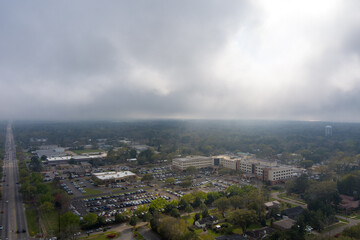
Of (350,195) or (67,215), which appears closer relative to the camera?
(67,215)

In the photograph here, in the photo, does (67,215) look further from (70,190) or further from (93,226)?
(70,190)

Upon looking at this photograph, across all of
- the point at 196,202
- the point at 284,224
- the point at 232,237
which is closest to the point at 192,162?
the point at 196,202

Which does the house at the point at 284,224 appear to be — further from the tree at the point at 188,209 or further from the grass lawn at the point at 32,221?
the grass lawn at the point at 32,221

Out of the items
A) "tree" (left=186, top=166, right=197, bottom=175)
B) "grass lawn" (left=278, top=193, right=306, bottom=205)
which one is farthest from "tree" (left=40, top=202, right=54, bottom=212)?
"grass lawn" (left=278, top=193, right=306, bottom=205)

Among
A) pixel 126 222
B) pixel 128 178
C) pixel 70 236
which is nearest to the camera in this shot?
pixel 70 236

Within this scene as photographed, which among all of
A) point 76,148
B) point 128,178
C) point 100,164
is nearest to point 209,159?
point 128,178
